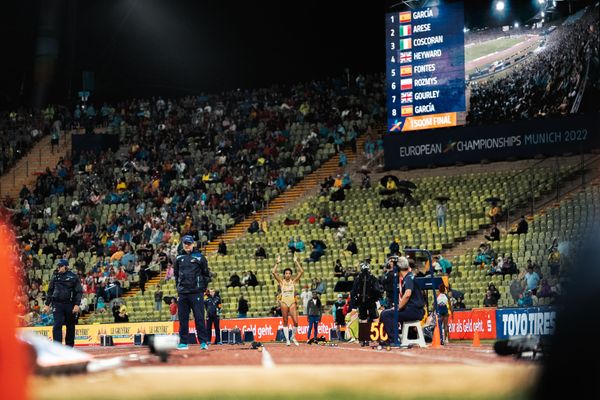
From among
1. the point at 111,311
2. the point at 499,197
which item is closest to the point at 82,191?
the point at 111,311

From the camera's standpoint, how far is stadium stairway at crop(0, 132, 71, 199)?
48.6 meters

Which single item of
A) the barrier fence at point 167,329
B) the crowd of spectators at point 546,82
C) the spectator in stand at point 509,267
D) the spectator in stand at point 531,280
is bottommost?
the barrier fence at point 167,329

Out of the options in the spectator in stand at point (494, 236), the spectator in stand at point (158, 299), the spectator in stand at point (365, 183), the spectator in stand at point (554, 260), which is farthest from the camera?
the spectator in stand at point (365, 183)

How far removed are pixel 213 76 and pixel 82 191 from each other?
11486mm

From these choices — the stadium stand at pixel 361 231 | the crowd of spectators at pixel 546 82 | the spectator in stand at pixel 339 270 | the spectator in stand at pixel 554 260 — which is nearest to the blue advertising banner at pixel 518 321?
the spectator in stand at pixel 554 260

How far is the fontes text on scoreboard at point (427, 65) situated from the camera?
33.4 m

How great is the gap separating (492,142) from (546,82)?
4266 millimetres

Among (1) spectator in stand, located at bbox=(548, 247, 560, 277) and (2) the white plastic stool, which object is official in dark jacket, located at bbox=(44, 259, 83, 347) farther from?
(1) spectator in stand, located at bbox=(548, 247, 560, 277)

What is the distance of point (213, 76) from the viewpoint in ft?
176

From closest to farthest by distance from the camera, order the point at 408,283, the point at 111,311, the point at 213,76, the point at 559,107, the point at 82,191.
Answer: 1. the point at 408,283
2. the point at 559,107
3. the point at 111,311
4. the point at 82,191
5. the point at 213,76

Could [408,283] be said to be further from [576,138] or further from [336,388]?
[576,138]

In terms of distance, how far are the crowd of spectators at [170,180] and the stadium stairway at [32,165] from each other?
1.22m

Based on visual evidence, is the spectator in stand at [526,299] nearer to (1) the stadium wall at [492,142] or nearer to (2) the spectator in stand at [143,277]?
(1) the stadium wall at [492,142]

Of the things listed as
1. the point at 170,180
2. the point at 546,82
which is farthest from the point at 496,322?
the point at 170,180
